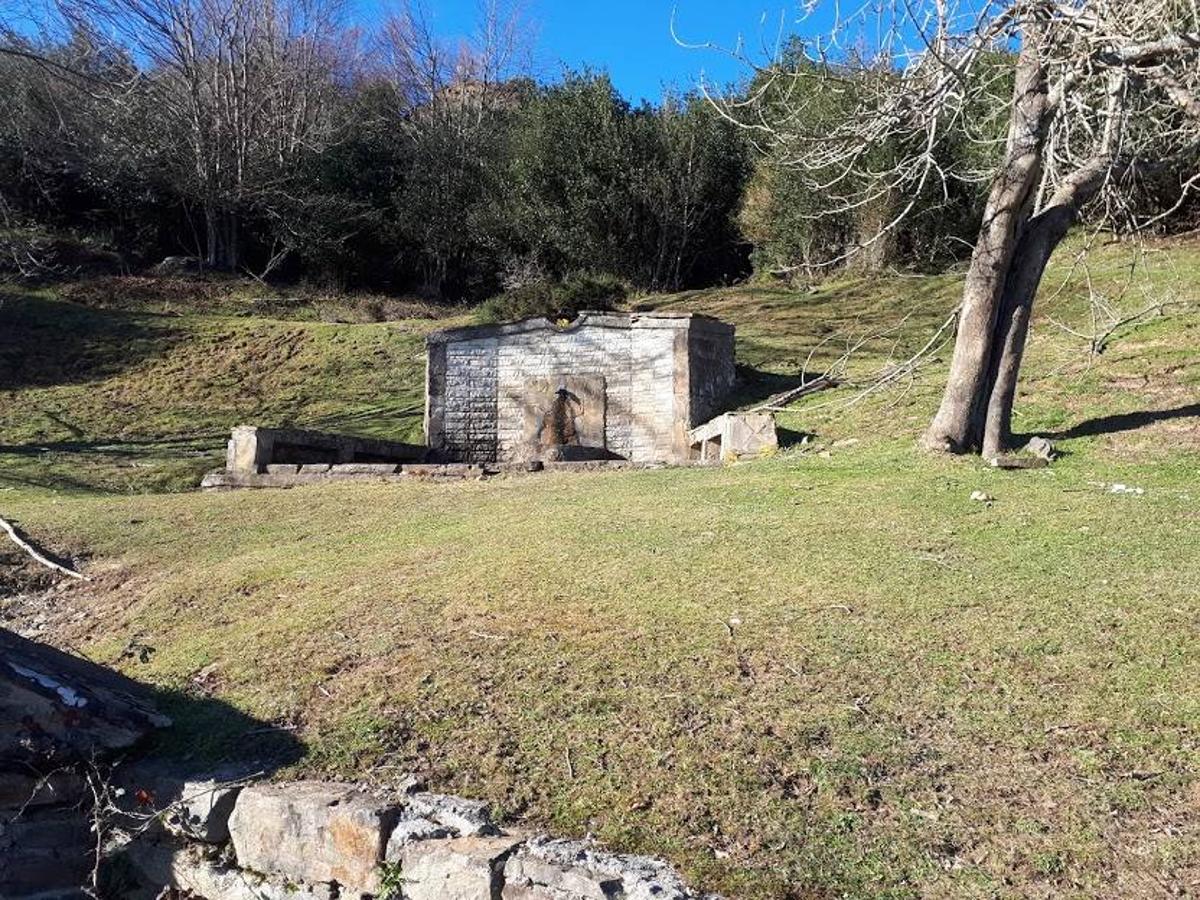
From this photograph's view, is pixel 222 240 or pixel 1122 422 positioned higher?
pixel 222 240

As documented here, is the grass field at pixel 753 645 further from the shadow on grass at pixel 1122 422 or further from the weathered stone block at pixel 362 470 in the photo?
the weathered stone block at pixel 362 470

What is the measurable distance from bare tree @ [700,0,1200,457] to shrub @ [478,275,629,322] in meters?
13.1

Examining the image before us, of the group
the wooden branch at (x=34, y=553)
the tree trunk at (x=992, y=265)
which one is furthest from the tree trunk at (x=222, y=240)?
the tree trunk at (x=992, y=265)

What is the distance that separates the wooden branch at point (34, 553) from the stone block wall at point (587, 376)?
8169mm

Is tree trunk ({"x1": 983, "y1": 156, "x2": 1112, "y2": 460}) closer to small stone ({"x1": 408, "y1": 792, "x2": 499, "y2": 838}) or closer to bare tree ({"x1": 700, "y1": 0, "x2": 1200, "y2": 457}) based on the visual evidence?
bare tree ({"x1": 700, "y1": 0, "x2": 1200, "y2": 457})

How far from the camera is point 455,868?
328 centimetres

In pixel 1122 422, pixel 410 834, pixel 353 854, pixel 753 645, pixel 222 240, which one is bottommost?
pixel 353 854

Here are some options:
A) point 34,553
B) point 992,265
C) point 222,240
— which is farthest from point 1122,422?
point 222,240

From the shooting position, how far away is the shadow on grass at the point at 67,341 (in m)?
21.4

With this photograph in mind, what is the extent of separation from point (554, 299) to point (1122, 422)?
14.6 m

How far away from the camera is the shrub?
23.3 meters

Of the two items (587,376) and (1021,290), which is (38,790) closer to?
(1021,290)

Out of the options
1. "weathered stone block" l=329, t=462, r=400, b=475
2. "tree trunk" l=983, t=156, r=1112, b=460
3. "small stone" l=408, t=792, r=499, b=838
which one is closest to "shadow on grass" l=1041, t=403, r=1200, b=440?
"tree trunk" l=983, t=156, r=1112, b=460

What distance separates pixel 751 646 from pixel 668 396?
38.1 feet
